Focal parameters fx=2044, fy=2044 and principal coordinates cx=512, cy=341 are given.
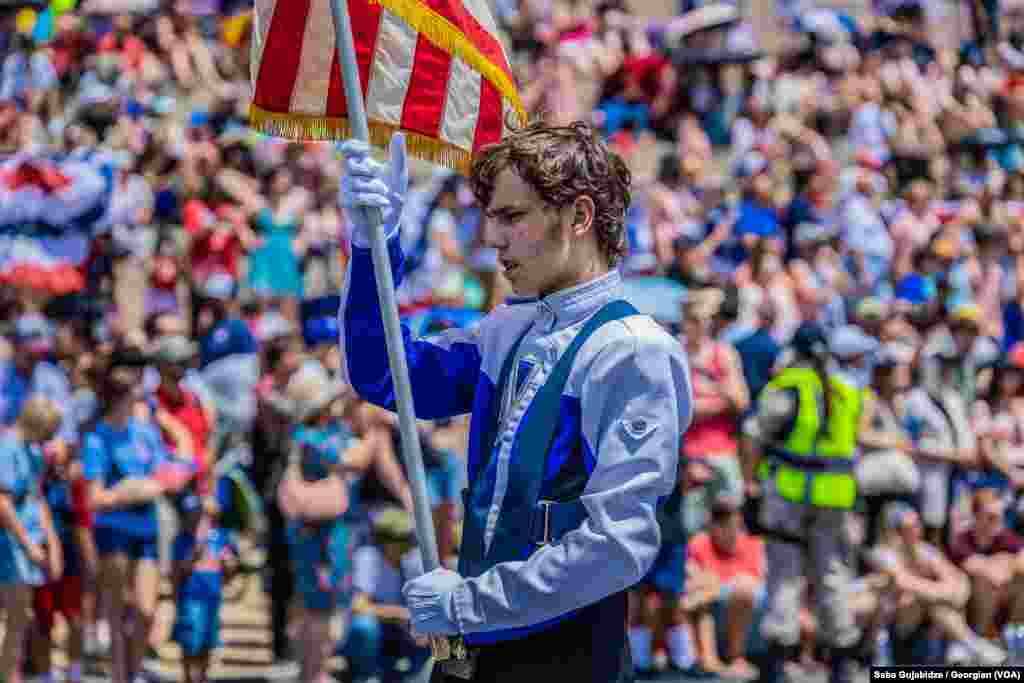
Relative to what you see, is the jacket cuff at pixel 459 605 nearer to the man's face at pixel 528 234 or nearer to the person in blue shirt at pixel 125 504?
the man's face at pixel 528 234

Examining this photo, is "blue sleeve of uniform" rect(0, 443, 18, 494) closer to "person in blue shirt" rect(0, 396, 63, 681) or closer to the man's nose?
"person in blue shirt" rect(0, 396, 63, 681)

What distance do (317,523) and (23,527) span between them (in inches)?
51.8

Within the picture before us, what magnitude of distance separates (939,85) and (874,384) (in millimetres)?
6190

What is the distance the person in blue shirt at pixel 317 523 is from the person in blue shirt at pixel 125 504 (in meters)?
0.55

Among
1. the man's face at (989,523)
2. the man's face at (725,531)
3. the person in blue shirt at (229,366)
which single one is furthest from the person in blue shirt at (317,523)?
the man's face at (989,523)

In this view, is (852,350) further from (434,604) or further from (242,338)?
(434,604)

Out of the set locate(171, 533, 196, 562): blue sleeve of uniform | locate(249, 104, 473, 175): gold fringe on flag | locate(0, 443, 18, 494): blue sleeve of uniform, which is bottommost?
locate(171, 533, 196, 562): blue sleeve of uniform

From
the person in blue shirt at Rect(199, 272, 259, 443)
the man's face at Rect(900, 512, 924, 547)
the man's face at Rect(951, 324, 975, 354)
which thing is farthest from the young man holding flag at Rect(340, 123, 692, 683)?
the man's face at Rect(951, 324, 975, 354)

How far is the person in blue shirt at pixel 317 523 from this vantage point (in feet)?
30.9

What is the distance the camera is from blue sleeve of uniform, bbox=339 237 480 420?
4.23 metres

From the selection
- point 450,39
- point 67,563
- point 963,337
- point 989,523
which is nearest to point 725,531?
point 989,523

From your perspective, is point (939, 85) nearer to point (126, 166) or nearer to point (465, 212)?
point (465, 212)

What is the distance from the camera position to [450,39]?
15.4 ft

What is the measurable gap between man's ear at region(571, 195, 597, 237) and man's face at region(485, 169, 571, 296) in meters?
0.03
